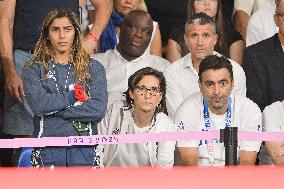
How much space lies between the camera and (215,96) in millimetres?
7629

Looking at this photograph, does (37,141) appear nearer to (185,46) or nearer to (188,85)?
(188,85)

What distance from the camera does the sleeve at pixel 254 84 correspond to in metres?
8.30

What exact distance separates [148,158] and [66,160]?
982 millimetres

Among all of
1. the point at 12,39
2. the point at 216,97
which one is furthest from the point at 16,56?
the point at 216,97

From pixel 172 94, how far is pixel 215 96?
723 millimetres

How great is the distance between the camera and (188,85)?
831 cm

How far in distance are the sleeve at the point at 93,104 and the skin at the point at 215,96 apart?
973 millimetres

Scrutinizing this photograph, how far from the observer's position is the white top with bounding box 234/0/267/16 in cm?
945

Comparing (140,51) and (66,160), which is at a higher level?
(140,51)

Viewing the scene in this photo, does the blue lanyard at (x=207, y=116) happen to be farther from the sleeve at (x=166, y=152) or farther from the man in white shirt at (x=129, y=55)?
the man in white shirt at (x=129, y=55)

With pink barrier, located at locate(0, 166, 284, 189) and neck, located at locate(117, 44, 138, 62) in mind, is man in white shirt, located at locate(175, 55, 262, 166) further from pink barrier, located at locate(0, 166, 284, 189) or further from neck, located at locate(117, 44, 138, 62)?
pink barrier, located at locate(0, 166, 284, 189)

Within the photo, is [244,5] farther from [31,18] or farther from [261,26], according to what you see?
[31,18]

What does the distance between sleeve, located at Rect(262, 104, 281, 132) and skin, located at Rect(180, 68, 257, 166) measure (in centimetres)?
34

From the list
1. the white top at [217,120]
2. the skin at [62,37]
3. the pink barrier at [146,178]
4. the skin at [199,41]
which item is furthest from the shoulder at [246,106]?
the pink barrier at [146,178]
